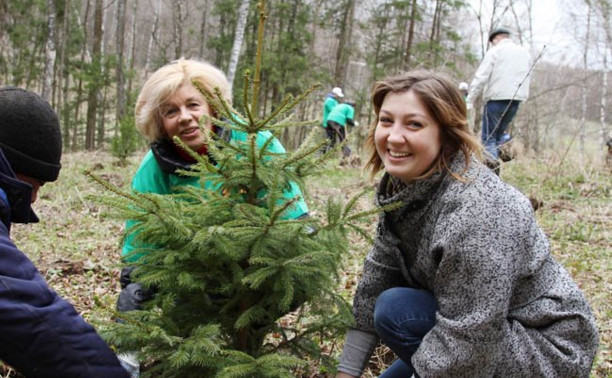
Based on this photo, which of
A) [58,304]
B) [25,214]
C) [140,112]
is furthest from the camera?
[140,112]

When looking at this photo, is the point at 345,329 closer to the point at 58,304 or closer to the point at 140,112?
the point at 58,304

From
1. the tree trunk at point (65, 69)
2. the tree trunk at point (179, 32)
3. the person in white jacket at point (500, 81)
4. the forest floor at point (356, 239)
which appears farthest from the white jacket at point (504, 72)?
the tree trunk at point (179, 32)

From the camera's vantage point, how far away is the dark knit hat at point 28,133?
1.73m

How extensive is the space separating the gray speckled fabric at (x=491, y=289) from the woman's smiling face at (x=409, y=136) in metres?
0.08

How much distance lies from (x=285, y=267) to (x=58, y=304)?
71cm

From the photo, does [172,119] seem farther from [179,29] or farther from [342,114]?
[179,29]

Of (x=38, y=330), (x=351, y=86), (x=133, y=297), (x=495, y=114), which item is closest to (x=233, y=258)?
(x=38, y=330)

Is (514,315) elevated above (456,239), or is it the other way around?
(456,239)

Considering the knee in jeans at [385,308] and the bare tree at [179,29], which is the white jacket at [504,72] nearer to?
the knee in jeans at [385,308]

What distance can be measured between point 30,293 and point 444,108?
58.5 inches

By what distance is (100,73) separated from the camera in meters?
14.5

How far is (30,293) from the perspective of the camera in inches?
57.8

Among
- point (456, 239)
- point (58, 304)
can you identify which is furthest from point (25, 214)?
point (456, 239)

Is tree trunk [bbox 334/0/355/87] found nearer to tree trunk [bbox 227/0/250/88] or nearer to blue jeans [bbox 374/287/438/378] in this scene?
tree trunk [bbox 227/0/250/88]
